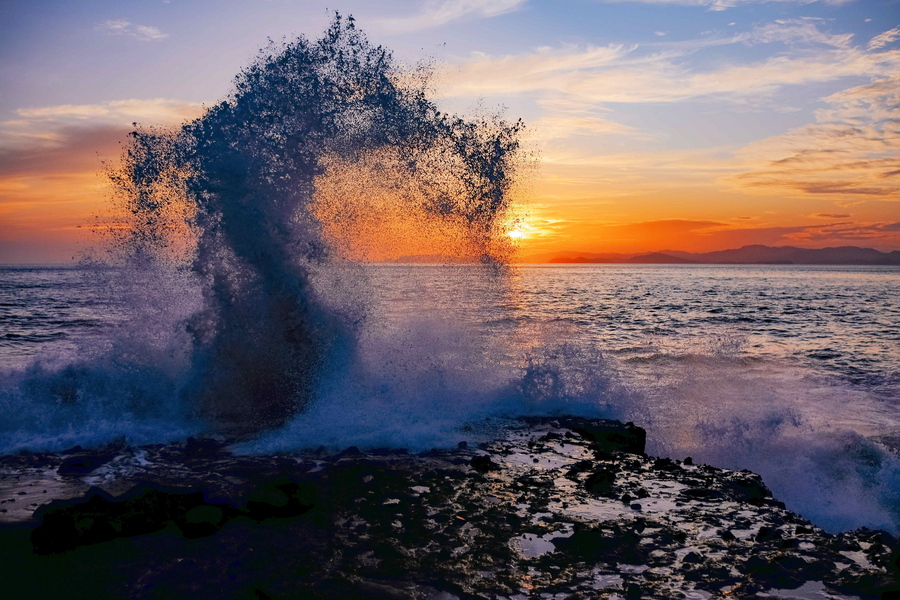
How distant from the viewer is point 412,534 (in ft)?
19.5

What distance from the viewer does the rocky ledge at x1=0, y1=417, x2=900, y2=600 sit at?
4973mm

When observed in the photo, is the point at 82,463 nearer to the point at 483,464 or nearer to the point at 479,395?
the point at 483,464

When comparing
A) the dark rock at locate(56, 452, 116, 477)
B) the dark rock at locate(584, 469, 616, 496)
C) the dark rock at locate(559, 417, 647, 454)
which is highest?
the dark rock at locate(584, 469, 616, 496)

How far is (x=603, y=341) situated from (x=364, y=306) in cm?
1310

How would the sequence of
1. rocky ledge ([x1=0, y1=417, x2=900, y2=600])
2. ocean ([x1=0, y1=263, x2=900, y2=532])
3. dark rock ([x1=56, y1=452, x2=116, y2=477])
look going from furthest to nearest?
ocean ([x1=0, y1=263, x2=900, y2=532]) → dark rock ([x1=56, y1=452, x2=116, y2=477]) → rocky ledge ([x1=0, y1=417, x2=900, y2=600])

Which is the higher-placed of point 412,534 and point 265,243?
point 265,243

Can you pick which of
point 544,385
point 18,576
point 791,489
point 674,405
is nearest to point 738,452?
point 791,489

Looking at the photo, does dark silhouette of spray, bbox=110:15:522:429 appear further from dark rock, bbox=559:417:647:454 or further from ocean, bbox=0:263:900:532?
dark rock, bbox=559:417:647:454

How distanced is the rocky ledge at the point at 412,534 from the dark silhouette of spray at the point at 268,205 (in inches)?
120

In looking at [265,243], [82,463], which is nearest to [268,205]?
[265,243]

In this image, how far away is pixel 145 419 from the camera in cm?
1055

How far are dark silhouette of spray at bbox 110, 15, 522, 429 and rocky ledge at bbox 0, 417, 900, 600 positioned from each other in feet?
10.0

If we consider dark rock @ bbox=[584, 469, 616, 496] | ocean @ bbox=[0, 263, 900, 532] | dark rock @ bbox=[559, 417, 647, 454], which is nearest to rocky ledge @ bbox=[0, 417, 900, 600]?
dark rock @ bbox=[584, 469, 616, 496]

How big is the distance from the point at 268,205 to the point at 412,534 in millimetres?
8161
